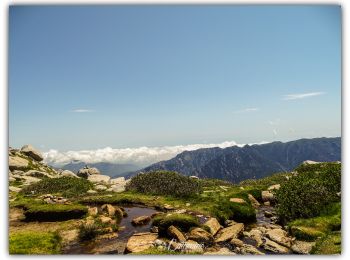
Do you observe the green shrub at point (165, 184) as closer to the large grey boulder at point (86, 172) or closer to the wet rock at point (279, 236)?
the wet rock at point (279, 236)

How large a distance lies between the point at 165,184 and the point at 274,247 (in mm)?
12732

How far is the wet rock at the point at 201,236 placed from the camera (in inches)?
565

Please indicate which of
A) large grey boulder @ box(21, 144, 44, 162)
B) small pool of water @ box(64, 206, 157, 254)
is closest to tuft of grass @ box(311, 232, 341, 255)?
small pool of water @ box(64, 206, 157, 254)

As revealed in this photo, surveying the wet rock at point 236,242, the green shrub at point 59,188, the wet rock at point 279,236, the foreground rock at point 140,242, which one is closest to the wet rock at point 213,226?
the wet rock at point 236,242

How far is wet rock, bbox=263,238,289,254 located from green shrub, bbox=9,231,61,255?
358 inches

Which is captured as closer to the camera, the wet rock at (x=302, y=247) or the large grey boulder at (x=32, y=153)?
the wet rock at (x=302, y=247)

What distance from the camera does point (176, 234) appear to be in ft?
47.8

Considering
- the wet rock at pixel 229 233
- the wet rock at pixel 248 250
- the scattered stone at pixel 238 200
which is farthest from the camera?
the scattered stone at pixel 238 200

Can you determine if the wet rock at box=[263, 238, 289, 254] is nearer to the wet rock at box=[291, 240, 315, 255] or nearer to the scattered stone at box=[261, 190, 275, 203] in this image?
the wet rock at box=[291, 240, 315, 255]

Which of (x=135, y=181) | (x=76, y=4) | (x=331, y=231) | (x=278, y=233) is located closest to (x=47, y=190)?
(x=135, y=181)

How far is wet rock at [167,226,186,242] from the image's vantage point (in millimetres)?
14345

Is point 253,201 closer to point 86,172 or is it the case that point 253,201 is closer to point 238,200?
point 238,200

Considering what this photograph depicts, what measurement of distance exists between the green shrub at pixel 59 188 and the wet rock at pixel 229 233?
14874 millimetres

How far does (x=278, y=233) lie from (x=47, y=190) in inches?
→ 797
